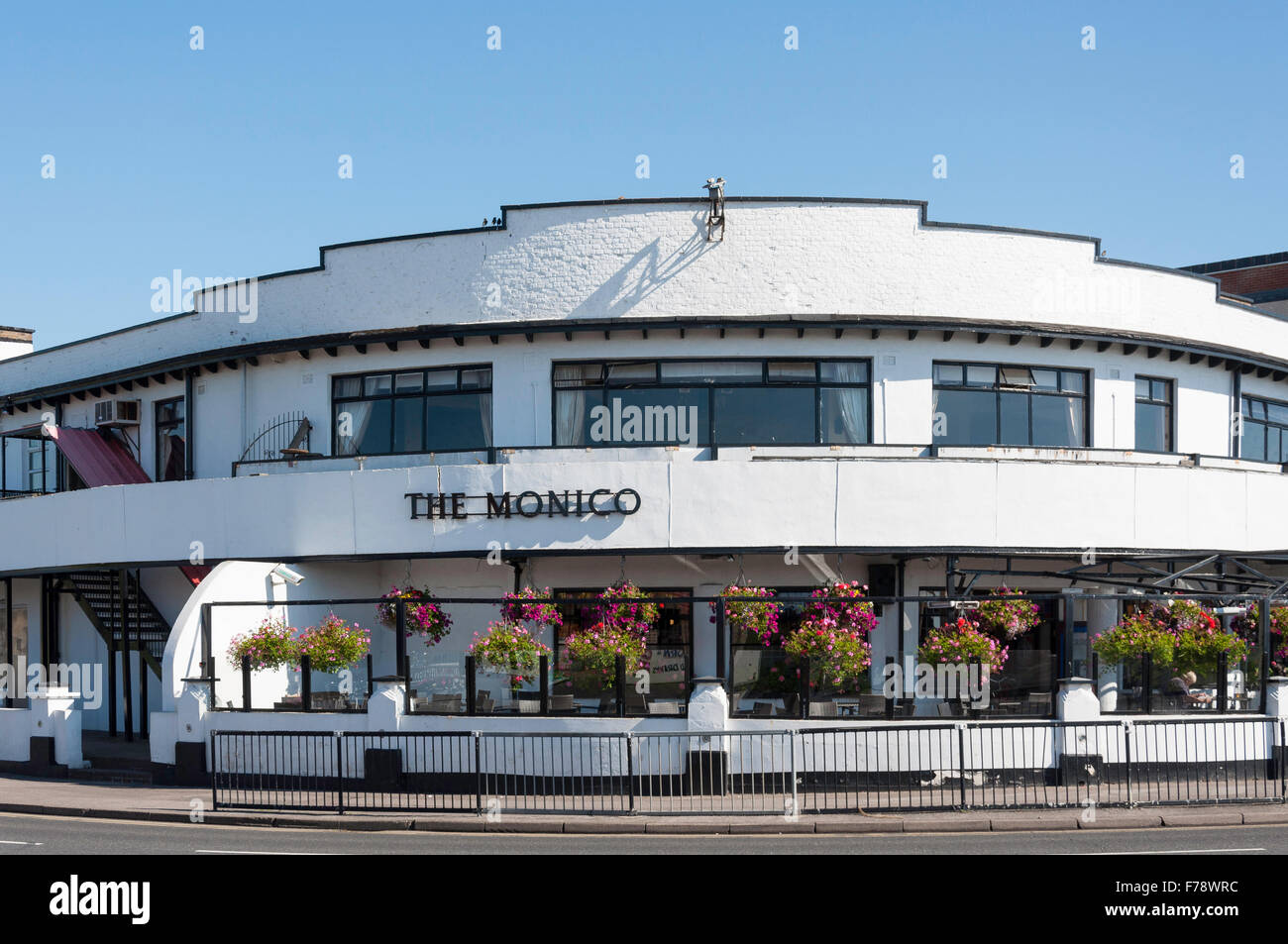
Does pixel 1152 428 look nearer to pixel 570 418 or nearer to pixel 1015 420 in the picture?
pixel 1015 420

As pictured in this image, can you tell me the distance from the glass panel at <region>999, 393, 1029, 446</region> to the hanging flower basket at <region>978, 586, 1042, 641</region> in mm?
4437

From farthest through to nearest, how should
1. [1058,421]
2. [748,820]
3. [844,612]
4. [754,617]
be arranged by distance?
[1058,421], [754,617], [844,612], [748,820]

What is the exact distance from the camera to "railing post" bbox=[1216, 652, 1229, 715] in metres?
18.5

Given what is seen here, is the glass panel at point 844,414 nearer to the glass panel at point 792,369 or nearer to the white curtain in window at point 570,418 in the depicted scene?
the glass panel at point 792,369

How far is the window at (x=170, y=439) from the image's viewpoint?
85.3 ft

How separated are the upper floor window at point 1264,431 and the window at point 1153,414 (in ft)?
7.25

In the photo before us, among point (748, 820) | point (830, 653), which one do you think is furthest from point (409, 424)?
point (748, 820)

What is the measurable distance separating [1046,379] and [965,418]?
187cm

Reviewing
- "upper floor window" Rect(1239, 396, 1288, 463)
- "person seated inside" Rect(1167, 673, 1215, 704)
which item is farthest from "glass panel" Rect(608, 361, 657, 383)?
"upper floor window" Rect(1239, 396, 1288, 463)

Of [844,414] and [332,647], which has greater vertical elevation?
[844,414]

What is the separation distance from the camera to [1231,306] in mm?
25266

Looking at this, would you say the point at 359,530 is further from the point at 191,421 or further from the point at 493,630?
the point at 191,421

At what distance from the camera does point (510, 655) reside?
18.5 meters
